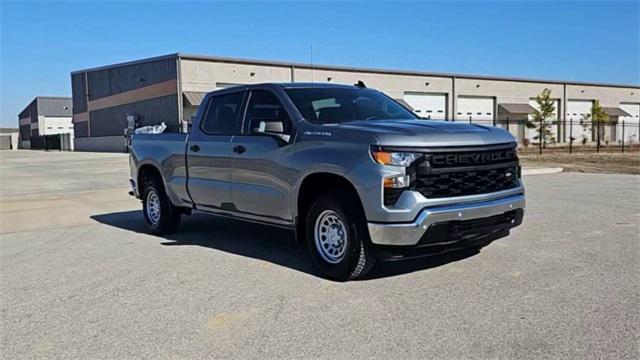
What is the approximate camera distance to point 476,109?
177 feet

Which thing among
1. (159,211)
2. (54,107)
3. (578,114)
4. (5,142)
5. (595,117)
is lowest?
(159,211)

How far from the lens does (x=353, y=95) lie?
692 centimetres

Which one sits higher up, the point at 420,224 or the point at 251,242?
the point at 420,224

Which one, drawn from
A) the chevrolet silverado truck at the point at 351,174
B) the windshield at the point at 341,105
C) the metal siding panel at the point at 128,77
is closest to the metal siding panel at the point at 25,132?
the metal siding panel at the point at 128,77

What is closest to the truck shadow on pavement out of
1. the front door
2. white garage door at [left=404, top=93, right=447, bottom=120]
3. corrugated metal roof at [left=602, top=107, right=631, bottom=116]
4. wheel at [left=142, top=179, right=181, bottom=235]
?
wheel at [left=142, top=179, right=181, bottom=235]

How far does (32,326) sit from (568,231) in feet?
21.8

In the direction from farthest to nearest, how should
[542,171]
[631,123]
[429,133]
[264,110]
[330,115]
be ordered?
[631,123]
[542,171]
[264,110]
[330,115]
[429,133]

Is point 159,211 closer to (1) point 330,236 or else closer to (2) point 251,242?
(2) point 251,242

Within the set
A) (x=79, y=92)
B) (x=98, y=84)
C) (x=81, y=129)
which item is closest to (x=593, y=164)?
(x=98, y=84)

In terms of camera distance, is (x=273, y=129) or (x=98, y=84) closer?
(x=273, y=129)

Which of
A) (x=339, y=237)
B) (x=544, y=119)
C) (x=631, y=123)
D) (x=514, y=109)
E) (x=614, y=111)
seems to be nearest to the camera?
(x=339, y=237)

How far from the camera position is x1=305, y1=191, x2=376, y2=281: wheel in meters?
5.44

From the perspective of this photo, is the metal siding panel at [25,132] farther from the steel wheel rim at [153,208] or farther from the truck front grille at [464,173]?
the truck front grille at [464,173]

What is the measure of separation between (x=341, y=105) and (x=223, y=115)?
169cm
